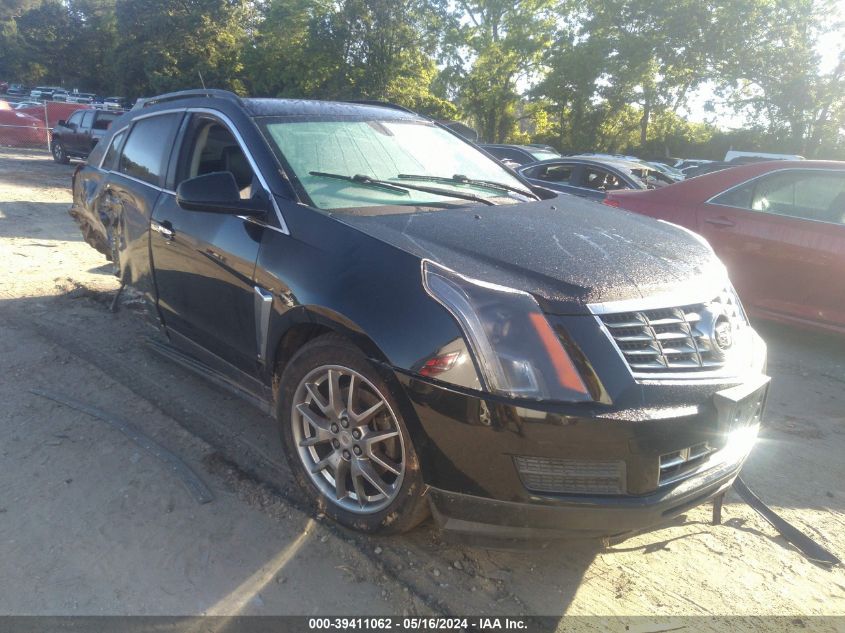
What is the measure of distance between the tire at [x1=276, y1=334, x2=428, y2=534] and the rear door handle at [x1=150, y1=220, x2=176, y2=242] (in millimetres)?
1329

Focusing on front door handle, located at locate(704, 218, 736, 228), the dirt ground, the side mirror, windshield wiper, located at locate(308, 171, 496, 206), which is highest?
windshield wiper, located at locate(308, 171, 496, 206)

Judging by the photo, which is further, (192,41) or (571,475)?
(192,41)

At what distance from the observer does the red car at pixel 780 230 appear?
5.23m

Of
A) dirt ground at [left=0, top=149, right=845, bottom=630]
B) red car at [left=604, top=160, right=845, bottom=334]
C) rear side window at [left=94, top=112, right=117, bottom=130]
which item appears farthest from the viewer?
rear side window at [left=94, top=112, right=117, bottom=130]

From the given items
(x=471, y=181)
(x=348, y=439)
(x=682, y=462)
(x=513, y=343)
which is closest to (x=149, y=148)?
(x=471, y=181)

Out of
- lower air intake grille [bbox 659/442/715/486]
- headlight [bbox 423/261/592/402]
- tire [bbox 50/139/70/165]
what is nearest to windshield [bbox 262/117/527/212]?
headlight [bbox 423/261/592/402]

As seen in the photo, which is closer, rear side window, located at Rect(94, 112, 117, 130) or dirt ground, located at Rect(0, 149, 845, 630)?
dirt ground, located at Rect(0, 149, 845, 630)

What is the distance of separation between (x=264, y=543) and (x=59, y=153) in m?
20.6

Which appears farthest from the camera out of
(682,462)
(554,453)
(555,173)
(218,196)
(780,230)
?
(555,173)

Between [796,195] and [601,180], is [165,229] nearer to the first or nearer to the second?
[796,195]

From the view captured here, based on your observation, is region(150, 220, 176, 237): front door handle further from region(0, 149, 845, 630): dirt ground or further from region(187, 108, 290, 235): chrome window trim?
region(0, 149, 845, 630): dirt ground

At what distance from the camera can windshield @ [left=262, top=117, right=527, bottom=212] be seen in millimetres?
3172

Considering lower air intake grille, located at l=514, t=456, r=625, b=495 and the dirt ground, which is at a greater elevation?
lower air intake grille, located at l=514, t=456, r=625, b=495

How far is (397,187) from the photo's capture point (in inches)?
130
